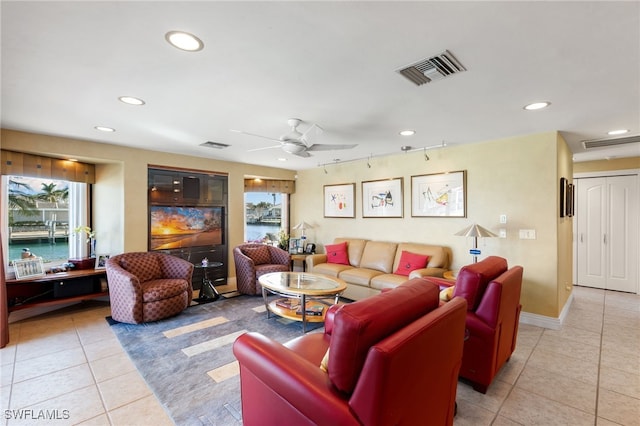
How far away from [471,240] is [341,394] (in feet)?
12.1

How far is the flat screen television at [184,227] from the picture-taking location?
16.1 ft

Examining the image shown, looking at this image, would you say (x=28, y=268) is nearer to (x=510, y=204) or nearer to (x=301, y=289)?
Result: (x=301, y=289)

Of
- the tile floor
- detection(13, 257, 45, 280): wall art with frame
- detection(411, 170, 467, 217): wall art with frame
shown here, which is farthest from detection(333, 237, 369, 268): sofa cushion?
detection(13, 257, 45, 280): wall art with frame

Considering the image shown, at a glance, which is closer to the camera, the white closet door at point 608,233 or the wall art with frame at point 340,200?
the white closet door at point 608,233

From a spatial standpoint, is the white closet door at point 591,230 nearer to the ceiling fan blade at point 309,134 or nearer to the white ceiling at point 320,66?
the white ceiling at point 320,66

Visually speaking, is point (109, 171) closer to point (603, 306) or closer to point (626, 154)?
point (603, 306)

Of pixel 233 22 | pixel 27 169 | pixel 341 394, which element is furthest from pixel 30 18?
pixel 27 169

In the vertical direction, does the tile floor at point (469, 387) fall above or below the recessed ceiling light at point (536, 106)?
below

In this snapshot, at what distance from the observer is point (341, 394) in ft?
4.20

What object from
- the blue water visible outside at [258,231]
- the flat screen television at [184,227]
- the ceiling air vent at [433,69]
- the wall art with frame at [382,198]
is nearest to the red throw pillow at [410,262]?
the wall art with frame at [382,198]

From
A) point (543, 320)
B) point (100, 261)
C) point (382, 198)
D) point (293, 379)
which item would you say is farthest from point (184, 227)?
point (543, 320)

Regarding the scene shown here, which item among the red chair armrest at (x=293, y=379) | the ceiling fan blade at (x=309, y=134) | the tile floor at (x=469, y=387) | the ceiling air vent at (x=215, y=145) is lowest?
the tile floor at (x=469, y=387)

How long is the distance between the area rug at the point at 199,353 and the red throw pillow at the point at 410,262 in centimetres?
162

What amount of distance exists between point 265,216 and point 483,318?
532 cm
